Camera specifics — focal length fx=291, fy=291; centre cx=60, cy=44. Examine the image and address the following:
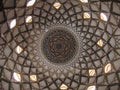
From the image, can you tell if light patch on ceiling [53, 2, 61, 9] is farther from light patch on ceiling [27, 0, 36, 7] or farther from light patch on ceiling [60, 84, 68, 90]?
light patch on ceiling [60, 84, 68, 90]

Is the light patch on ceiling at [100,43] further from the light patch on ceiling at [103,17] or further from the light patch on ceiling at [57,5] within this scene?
the light patch on ceiling at [57,5]

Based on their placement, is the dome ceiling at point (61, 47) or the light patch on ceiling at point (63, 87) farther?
the light patch on ceiling at point (63, 87)

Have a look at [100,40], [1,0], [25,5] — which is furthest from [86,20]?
[1,0]

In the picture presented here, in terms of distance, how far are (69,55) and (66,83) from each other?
9.97 feet

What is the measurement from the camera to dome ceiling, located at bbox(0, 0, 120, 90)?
26.3 meters

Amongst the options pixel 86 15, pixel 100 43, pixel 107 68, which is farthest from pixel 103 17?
pixel 107 68

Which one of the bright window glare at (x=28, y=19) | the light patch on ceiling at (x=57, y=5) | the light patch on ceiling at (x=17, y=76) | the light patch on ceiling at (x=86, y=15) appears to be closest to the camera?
the bright window glare at (x=28, y=19)

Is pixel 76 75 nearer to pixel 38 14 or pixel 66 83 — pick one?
pixel 66 83

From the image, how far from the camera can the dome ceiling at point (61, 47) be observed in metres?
26.3

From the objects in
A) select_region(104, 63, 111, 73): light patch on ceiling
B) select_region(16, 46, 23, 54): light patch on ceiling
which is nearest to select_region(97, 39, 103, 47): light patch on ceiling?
select_region(104, 63, 111, 73): light patch on ceiling

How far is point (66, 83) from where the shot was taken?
30.4 meters

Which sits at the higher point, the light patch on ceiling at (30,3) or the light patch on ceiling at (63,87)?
the light patch on ceiling at (30,3)

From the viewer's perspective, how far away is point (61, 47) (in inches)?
1177

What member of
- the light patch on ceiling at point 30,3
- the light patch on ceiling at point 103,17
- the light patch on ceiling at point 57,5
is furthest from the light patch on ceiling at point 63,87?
the light patch on ceiling at point 30,3
